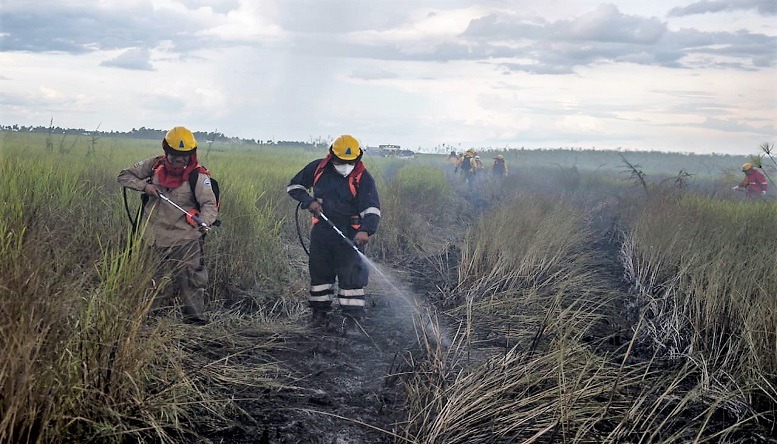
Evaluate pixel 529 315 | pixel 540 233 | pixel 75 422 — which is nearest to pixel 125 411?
pixel 75 422

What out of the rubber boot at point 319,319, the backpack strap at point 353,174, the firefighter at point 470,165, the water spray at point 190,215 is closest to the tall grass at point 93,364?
the water spray at point 190,215

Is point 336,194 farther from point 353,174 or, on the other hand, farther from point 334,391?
point 334,391

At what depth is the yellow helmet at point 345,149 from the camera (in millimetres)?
5973

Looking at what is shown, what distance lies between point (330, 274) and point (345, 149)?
1.15 meters

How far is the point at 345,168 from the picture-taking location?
6059 mm

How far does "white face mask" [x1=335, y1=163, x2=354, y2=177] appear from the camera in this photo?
605 centimetres

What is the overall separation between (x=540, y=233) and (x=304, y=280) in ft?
9.61

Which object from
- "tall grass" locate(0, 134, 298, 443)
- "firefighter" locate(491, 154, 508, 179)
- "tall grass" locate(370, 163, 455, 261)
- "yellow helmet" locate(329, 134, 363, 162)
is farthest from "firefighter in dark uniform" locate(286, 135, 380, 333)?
"firefighter" locate(491, 154, 508, 179)

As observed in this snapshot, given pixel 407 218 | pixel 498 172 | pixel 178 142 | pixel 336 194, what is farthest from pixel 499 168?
pixel 178 142

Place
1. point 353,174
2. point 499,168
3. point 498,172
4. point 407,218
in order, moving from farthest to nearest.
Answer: point 498,172
point 499,168
point 407,218
point 353,174

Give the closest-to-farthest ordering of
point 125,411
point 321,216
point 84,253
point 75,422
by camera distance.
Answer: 1. point 75,422
2. point 125,411
3. point 84,253
4. point 321,216

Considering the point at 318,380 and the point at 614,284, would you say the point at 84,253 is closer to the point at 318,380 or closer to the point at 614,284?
the point at 318,380

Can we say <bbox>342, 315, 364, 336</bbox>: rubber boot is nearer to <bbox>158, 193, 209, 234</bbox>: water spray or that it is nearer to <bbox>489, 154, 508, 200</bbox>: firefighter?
<bbox>158, 193, 209, 234</bbox>: water spray

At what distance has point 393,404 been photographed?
4.07 meters
